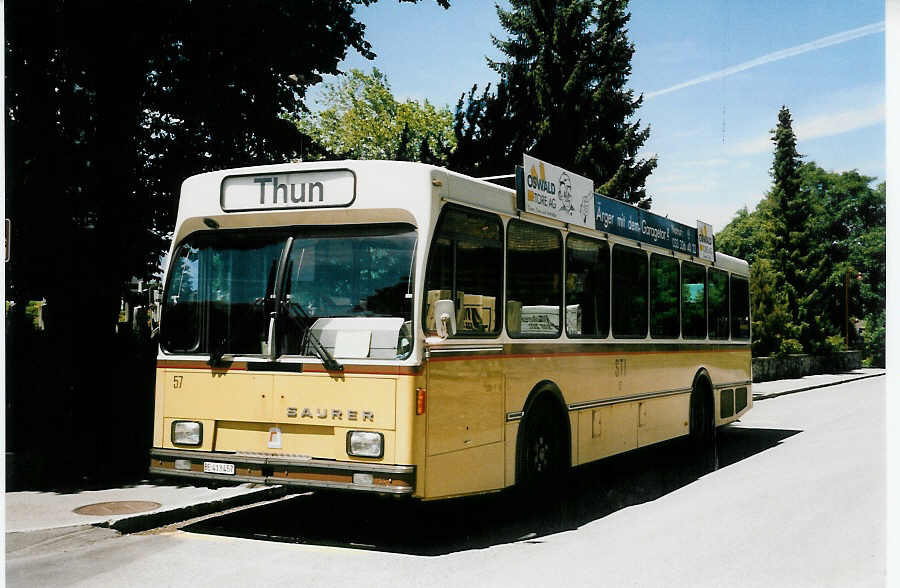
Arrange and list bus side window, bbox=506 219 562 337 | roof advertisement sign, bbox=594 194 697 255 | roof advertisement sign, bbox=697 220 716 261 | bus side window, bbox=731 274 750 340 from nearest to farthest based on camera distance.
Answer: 1. bus side window, bbox=506 219 562 337
2. roof advertisement sign, bbox=594 194 697 255
3. roof advertisement sign, bbox=697 220 716 261
4. bus side window, bbox=731 274 750 340

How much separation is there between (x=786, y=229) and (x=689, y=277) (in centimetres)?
4586

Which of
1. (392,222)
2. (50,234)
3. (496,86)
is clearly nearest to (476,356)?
(392,222)

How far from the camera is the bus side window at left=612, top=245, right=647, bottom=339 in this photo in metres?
10.9

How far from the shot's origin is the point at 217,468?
774 cm

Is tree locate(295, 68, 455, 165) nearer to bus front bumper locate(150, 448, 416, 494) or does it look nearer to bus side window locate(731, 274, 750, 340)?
bus side window locate(731, 274, 750, 340)

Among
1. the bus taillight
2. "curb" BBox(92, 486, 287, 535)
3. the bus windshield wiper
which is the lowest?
"curb" BBox(92, 486, 287, 535)

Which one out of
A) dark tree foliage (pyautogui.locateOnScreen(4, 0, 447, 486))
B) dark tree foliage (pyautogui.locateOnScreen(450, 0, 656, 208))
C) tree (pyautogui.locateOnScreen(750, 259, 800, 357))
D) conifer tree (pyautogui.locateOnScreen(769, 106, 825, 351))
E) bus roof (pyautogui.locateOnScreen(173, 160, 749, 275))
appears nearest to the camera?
bus roof (pyautogui.locateOnScreen(173, 160, 749, 275))

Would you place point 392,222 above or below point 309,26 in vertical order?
below

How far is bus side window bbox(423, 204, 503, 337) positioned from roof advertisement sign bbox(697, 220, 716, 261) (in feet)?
20.9

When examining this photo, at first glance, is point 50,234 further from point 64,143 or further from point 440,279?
point 440,279

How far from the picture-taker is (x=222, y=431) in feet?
25.8

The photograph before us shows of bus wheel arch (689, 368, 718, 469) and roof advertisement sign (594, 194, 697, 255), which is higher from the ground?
roof advertisement sign (594, 194, 697, 255)

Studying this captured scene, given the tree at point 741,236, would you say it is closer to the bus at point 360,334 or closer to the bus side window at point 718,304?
the bus side window at point 718,304

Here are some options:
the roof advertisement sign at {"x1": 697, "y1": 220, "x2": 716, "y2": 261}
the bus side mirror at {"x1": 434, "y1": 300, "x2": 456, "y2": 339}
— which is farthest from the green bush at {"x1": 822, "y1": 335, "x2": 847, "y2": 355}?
the bus side mirror at {"x1": 434, "y1": 300, "x2": 456, "y2": 339}
